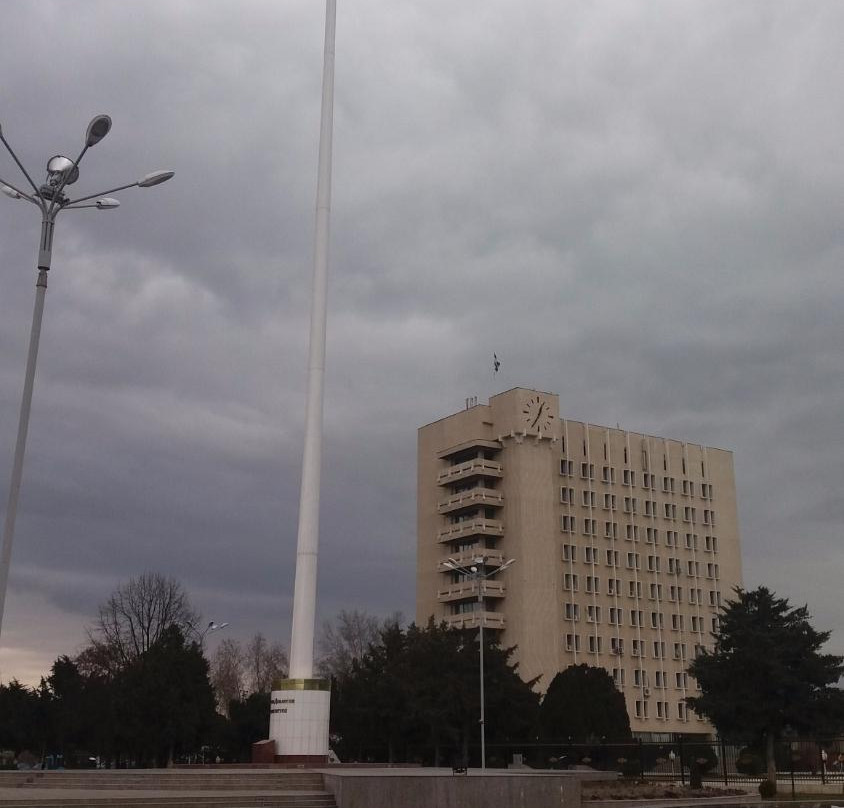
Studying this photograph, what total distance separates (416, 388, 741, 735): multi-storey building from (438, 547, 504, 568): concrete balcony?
0.40 feet

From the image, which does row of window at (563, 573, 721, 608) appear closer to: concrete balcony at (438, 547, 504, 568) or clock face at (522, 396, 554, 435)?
concrete balcony at (438, 547, 504, 568)

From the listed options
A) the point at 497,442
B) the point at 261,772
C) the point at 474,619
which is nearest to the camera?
the point at 261,772

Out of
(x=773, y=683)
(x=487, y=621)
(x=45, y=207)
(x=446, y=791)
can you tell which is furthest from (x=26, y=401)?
(x=487, y=621)

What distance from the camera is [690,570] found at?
92375 mm

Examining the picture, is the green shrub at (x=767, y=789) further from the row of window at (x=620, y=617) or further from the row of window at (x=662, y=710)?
the row of window at (x=662, y=710)

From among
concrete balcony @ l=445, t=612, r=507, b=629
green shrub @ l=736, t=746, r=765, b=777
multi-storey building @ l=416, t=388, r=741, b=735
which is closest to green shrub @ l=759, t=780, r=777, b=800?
green shrub @ l=736, t=746, r=765, b=777

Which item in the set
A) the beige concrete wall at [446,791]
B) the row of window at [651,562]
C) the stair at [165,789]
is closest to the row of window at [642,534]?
the row of window at [651,562]

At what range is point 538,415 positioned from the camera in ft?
281

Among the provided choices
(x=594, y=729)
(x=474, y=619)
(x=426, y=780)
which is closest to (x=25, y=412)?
(x=426, y=780)

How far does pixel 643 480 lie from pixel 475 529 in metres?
18.1

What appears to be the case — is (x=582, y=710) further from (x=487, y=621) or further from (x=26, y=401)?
(x=26, y=401)

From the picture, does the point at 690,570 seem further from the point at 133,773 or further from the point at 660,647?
the point at 133,773

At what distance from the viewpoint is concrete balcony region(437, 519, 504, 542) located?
8406 centimetres

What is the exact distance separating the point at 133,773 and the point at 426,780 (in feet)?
33.3
